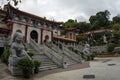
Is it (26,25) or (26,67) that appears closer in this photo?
(26,67)

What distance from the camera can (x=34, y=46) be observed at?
21531 millimetres

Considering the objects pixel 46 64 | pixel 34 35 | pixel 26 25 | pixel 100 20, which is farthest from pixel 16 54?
pixel 100 20

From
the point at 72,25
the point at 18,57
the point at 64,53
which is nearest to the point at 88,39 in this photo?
the point at 72,25

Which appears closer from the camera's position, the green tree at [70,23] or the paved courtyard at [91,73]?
the paved courtyard at [91,73]

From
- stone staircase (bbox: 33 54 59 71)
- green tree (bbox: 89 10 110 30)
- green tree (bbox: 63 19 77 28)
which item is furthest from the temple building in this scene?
green tree (bbox: 89 10 110 30)

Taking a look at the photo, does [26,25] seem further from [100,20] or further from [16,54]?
[100,20]

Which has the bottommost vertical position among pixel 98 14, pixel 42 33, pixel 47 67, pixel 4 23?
pixel 47 67

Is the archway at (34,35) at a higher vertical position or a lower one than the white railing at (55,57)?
higher

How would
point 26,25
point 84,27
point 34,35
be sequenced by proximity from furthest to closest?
point 84,27 → point 34,35 → point 26,25

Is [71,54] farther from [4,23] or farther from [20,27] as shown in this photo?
[4,23]

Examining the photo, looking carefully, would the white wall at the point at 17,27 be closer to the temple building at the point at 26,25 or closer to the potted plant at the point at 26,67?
the temple building at the point at 26,25

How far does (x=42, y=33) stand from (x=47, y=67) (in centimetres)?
1308

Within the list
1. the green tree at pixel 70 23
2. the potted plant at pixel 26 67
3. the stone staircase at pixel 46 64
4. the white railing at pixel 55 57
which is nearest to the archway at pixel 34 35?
the white railing at pixel 55 57

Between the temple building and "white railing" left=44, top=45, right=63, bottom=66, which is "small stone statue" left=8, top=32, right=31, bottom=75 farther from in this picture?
the temple building
